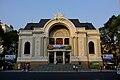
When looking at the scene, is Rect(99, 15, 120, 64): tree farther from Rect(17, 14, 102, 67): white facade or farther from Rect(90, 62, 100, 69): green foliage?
Rect(90, 62, 100, 69): green foliage

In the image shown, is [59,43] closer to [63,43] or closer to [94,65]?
[63,43]

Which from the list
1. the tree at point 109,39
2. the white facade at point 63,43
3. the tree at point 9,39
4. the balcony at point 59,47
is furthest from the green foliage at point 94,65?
the tree at point 9,39

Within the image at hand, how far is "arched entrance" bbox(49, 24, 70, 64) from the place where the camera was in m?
51.7

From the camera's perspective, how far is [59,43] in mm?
53375

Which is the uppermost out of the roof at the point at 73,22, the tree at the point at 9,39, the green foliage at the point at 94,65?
the roof at the point at 73,22

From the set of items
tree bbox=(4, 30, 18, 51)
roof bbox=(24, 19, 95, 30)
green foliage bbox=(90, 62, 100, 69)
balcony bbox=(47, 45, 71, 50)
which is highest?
roof bbox=(24, 19, 95, 30)

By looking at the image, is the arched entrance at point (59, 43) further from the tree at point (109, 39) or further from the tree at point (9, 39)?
the tree at point (9, 39)

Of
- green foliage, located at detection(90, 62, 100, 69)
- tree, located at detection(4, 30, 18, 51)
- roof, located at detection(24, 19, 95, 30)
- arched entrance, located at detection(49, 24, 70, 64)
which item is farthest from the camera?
tree, located at detection(4, 30, 18, 51)

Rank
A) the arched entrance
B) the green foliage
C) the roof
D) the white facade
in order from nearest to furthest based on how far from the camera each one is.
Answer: the green foliage, the white facade, the arched entrance, the roof

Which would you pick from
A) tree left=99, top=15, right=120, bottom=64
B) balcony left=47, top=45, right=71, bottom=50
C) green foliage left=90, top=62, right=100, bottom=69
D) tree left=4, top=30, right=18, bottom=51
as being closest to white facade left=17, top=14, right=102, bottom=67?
balcony left=47, top=45, right=71, bottom=50

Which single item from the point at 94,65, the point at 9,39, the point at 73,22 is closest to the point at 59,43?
the point at 73,22

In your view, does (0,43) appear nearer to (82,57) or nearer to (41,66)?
(41,66)

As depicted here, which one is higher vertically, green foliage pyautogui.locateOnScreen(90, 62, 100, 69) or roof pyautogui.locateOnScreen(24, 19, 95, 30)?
roof pyautogui.locateOnScreen(24, 19, 95, 30)

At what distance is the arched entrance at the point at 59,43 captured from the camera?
51.7m
